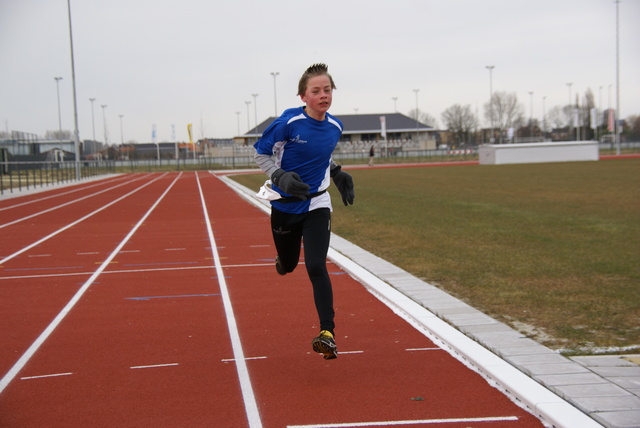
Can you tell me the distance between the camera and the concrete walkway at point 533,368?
3.93 meters

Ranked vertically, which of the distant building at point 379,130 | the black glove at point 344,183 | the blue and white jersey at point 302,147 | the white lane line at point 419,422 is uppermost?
the distant building at point 379,130

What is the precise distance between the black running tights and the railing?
28458mm

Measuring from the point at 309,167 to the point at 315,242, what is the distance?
1.83 ft

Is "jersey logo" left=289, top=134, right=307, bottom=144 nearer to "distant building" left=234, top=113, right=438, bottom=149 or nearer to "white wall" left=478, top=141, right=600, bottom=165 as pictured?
"white wall" left=478, top=141, right=600, bottom=165

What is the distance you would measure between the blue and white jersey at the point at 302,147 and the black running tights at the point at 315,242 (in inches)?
2.6

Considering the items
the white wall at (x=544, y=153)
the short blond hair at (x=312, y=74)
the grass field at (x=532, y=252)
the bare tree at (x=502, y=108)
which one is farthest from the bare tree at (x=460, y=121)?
the short blond hair at (x=312, y=74)

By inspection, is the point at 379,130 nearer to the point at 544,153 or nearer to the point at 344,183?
the point at 544,153

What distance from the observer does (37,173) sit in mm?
43719

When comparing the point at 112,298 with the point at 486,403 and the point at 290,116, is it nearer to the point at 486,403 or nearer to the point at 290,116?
the point at 290,116

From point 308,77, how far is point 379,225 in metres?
9.44

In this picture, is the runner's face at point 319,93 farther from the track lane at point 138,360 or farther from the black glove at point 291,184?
the track lane at point 138,360

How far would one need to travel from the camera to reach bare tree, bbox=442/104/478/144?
120 metres

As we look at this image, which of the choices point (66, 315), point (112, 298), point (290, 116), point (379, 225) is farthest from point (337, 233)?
point (290, 116)

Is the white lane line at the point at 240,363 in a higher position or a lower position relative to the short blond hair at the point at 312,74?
lower
